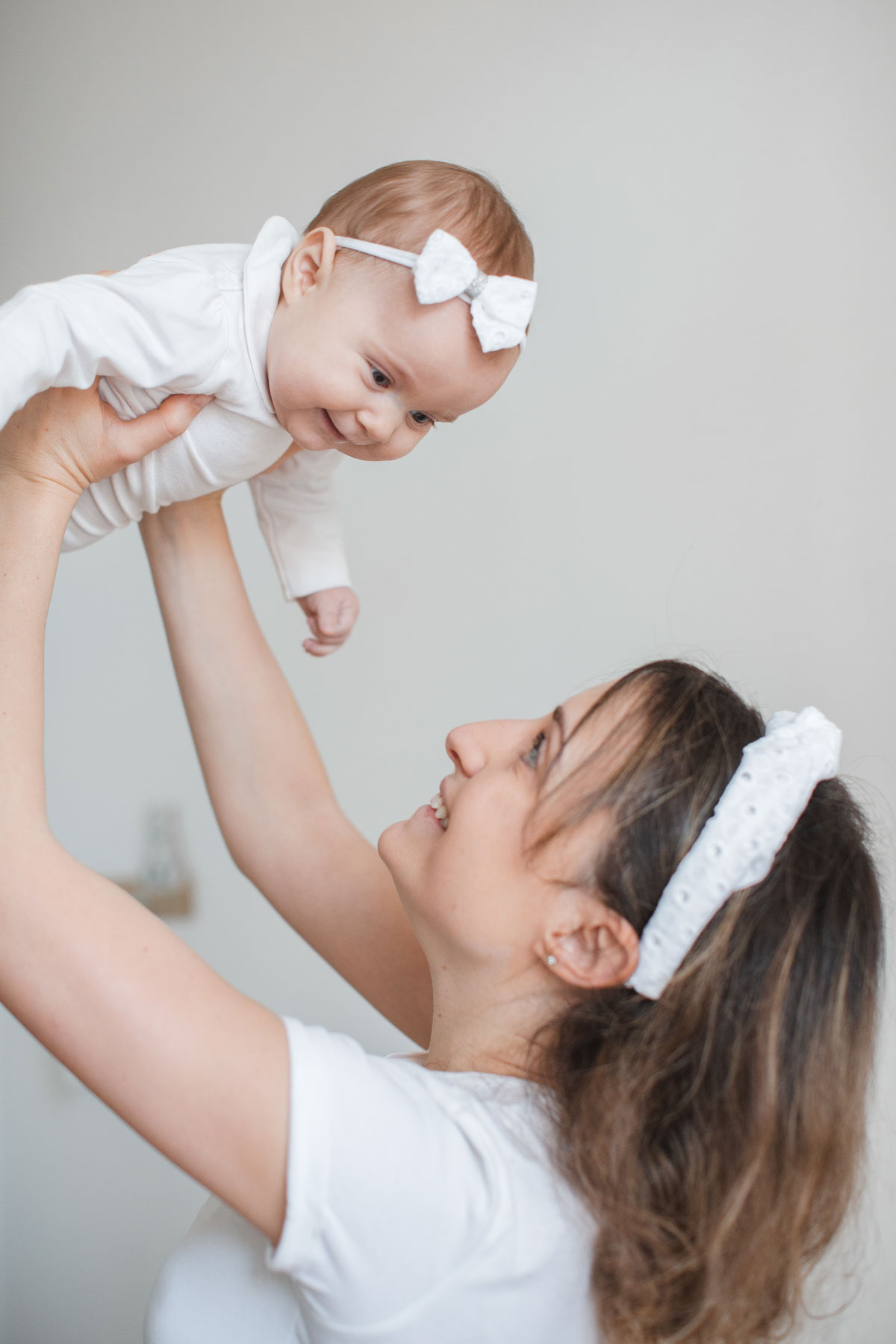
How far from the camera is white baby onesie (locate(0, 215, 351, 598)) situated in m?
0.86

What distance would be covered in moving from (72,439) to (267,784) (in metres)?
0.52

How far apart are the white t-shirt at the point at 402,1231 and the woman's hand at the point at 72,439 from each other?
1.69 ft

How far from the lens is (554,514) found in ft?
6.20

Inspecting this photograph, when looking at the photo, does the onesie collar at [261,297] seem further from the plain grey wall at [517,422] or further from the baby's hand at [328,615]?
the plain grey wall at [517,422]

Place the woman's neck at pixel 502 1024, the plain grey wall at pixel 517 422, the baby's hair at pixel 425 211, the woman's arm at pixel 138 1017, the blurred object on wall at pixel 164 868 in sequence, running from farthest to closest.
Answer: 1. the blurred object on wall at pixel 164 868
2. the plain grey wall at pixel 517 422
3. the baby's hair at pixel 425 211
4. the woman's neck at pixel 502 1024
5. the woman's arm at pixel 138 1017

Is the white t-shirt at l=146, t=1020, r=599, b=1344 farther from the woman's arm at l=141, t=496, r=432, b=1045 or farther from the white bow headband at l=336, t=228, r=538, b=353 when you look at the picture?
the white bow headband at l=336, t=228, r=538, b=353

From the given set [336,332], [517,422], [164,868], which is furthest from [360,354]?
[164,868]

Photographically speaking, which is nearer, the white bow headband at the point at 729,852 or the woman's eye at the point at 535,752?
the white bow headband at the point at 729,852

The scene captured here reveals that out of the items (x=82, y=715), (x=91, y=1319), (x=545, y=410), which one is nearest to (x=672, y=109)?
(x=545, y=410)

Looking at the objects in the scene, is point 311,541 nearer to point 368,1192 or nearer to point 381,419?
point 381,419

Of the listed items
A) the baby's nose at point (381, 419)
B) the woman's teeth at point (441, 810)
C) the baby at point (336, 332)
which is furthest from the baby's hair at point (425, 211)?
the woman's teeth at point (441, 810)

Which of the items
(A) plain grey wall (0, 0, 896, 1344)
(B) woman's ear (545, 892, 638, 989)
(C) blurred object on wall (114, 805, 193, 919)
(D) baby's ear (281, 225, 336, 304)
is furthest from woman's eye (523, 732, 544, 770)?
(C) blurred object on wall (114, 805, 193, 919)

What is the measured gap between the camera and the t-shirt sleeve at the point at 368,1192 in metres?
0.76

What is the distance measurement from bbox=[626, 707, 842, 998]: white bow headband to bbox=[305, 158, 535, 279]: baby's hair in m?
0.59
